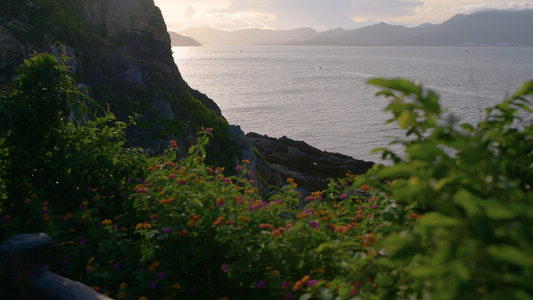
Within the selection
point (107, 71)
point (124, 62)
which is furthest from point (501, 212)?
point (124, 62)

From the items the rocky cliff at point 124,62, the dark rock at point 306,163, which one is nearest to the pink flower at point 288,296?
the rocky cliff at point 124,62

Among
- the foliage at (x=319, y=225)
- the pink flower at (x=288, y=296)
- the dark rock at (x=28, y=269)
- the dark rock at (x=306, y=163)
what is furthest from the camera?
the dark rock at (x=306, y=163)

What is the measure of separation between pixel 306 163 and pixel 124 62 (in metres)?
14.8

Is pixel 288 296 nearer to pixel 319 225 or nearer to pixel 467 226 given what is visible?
pixel 319 225

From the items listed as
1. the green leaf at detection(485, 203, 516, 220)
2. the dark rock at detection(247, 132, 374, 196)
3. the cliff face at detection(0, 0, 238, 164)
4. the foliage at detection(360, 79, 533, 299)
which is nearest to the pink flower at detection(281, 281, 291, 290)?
the foliage at detection(360, 79, 533, 299)

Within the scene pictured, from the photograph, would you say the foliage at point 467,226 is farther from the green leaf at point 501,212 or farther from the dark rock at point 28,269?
the dark rock at point 28,269

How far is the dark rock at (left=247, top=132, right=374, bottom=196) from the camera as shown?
23.7m

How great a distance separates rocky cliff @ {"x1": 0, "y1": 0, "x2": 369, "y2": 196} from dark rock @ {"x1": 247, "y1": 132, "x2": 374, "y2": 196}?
23.4 ft

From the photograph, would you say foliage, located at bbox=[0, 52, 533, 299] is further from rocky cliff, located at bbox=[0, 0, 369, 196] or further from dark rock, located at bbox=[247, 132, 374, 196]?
dark rock, located at bbox=[247, 132, 374, 196]

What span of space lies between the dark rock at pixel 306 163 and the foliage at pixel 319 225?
18.1 meters

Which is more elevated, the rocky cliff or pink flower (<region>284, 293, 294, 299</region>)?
the rocky cliff

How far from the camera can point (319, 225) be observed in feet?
11.3

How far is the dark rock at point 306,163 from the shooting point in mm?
23656

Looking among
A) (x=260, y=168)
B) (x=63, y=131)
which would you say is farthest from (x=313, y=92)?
(x=63, y=131)
